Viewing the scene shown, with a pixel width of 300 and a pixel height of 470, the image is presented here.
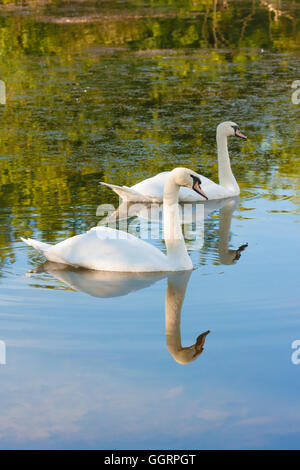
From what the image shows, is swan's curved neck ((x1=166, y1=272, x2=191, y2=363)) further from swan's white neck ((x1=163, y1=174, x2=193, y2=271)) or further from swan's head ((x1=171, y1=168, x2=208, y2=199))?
swan's head ((x1=171, y1=168, x2=208, y2=199))

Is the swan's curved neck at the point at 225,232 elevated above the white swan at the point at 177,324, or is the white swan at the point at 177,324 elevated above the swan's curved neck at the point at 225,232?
the white swan at the point at 177,324

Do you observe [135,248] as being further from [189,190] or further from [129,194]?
[189,190]

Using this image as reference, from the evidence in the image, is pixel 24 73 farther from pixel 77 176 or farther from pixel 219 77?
pixel 77 176

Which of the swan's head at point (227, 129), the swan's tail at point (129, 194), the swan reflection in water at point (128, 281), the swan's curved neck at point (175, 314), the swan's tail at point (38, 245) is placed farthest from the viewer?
the swan's head at point (227, 129)

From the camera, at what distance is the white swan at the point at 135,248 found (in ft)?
24.5

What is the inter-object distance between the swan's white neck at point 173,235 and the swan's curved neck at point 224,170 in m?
3.20

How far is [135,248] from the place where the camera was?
24.4 ft

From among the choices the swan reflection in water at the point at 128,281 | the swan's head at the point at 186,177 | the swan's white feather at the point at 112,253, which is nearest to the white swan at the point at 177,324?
the swan reflection in water at the point at 128,281

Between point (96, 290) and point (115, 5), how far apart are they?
26.5 metres

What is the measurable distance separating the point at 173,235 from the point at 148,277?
1.43 ft

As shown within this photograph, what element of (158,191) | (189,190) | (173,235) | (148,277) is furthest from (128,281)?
(189,190)

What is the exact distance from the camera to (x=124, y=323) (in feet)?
21.1

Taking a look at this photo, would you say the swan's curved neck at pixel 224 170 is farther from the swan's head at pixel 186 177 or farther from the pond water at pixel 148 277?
the swan's head at pixel 186 177

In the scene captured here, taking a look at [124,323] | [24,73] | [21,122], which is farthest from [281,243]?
[24,73]
